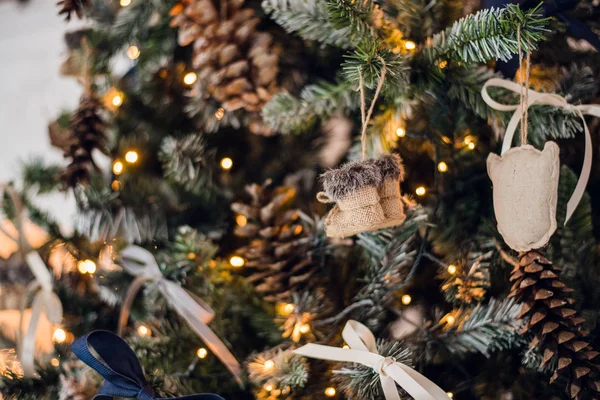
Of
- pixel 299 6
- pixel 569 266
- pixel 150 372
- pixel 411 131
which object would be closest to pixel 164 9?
pixel 299 6

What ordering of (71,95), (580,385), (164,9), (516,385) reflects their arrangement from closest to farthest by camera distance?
(580,385) → (516,385) → (164,9) → (71,95)

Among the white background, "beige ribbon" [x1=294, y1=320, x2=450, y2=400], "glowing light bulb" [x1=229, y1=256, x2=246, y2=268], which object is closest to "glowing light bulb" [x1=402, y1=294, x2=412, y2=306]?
"beige ribbon" [x1=294, y1=320, x2=450, y2=400]

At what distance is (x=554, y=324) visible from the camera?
52cm

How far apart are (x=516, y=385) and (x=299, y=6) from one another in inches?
20.3

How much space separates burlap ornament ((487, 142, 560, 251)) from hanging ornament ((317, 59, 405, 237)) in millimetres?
108

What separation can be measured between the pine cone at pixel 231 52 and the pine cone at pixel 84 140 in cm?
18

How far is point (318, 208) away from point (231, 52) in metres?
0.25

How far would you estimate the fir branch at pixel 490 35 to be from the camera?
1.59ft

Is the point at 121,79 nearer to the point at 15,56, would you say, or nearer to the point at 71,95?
the point at 71,95

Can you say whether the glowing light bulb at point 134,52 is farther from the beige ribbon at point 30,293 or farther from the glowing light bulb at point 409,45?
the glowing light bulb at point 409,45

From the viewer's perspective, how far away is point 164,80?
84 centimetres

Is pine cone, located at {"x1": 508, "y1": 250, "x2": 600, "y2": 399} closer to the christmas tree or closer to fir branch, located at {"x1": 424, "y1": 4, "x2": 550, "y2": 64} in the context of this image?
the christmas tree

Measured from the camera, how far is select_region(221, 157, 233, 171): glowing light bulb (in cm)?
79

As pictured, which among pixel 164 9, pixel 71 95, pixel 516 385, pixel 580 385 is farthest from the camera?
pixel 71 95
